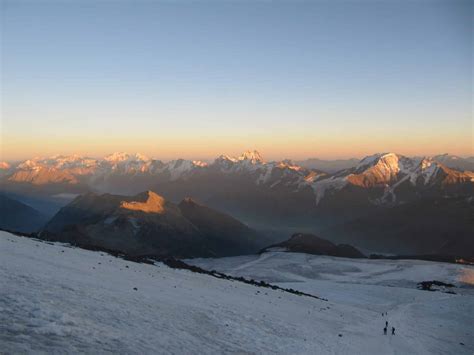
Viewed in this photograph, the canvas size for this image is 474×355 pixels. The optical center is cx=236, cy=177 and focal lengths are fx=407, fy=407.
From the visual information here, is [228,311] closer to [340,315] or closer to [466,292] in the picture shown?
[340,315]

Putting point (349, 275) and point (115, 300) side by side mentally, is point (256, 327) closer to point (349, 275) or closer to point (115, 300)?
point (115, 300)

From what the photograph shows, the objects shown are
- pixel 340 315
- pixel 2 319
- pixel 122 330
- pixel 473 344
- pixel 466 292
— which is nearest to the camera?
Answer: pixel 2 319

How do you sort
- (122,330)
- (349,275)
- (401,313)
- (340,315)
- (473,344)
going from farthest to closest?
(349,275)
(401,313)
(340,315)
(473,344)
(122,330)

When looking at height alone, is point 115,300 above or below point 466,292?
above

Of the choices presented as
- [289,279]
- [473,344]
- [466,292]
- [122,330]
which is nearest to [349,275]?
[289,279]

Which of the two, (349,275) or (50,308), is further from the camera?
(349,275)

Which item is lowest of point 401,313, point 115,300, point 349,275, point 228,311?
point 349,275

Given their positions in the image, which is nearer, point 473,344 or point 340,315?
point 473,344

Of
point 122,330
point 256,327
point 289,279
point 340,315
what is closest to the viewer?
point 122,330

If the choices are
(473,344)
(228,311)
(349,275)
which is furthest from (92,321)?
(349,275)

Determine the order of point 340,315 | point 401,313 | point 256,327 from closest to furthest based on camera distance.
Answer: point 256,327 → point 340,315 → point 401,313
